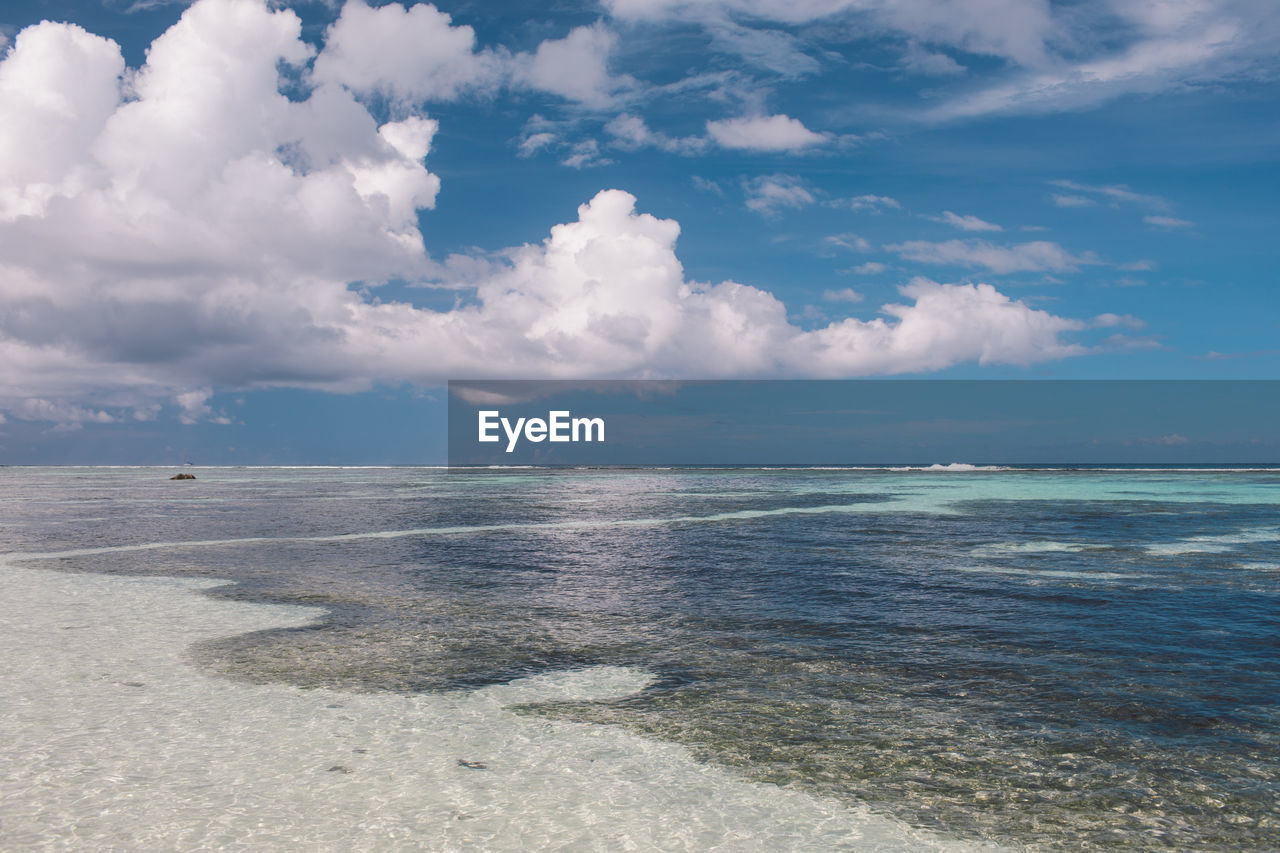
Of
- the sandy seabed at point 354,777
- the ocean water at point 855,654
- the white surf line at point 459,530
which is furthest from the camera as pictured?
the white surf line at point 459,530

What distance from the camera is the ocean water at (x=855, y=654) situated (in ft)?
21.8

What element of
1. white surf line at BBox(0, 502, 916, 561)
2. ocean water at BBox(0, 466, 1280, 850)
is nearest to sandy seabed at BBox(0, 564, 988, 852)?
ocean water at BBox(0, 466, 1280, 850)

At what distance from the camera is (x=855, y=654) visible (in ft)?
35.7

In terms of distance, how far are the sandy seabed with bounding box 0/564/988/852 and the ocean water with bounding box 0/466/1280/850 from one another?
0.15 metres

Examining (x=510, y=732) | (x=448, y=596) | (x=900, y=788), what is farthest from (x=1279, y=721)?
(x=448, y=596)

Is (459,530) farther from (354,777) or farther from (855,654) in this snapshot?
(354,777)

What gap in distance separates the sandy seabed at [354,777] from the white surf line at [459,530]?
15.0 m

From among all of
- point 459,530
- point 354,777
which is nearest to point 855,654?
point 354,777

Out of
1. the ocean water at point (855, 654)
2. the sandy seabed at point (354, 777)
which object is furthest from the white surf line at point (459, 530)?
the sandy seabed at point (354, 777)

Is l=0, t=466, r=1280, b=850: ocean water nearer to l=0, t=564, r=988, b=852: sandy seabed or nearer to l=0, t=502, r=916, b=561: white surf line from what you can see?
l=0, t=564, r=988, b=852: sandy seabed

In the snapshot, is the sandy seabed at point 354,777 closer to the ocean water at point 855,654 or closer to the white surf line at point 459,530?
the ocean water at point 855,654

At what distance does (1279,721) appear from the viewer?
8133mm

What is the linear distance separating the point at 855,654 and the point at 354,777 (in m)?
6.84

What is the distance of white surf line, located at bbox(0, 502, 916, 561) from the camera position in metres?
23.0
